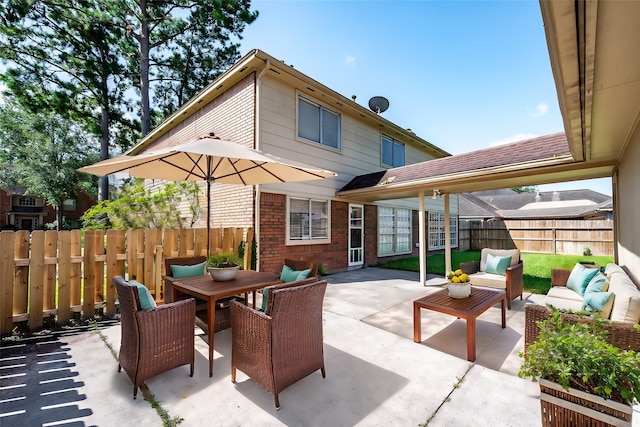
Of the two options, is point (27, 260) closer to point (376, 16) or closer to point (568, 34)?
point (568, 34)

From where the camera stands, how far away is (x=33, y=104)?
1462 cm

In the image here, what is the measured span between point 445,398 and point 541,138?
5898 mm

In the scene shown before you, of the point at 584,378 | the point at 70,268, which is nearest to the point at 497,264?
the point at 584,378

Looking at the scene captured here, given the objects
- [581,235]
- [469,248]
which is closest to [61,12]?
[469,248]

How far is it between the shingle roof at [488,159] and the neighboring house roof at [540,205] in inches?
477

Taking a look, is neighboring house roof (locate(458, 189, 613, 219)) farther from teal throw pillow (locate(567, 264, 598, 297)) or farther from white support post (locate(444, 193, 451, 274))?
teal throw pillow (locate(567, 264, 598, 297))

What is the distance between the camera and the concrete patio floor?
2.27m

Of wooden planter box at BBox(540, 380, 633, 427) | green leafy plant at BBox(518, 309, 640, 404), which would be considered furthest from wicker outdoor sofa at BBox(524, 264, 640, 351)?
wooden planter box at BBox(540, 380, 633, 427)

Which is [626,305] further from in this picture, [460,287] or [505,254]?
[505,254]

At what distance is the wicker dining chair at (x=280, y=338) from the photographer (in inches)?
94.5

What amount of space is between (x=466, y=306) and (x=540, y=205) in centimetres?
2375

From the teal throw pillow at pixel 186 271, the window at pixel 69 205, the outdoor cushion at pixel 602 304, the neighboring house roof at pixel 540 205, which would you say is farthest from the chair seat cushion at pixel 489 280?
the window at pixel 69 205

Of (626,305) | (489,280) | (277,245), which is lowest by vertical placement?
(489,280)

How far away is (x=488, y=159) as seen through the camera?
627cm
